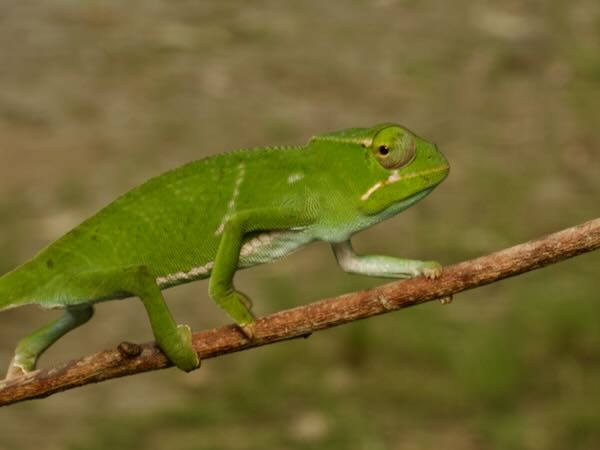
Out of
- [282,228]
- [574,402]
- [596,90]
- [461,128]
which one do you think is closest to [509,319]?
[574,402]

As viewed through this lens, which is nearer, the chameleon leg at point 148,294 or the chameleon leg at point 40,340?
the chameleon leg at point 148,294

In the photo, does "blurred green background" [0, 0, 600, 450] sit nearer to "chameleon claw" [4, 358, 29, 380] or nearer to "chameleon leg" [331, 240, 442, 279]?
"chameleon claw" [4, 358, 29, 380]

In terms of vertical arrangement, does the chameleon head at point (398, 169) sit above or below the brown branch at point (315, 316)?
above

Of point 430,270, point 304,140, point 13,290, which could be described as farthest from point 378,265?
point 304,140

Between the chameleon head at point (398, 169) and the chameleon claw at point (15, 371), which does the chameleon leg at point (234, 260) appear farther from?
the chameleon claw at point (15, 371)

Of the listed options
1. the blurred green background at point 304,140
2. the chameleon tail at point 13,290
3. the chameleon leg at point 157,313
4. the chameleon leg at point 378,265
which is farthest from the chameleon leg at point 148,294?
the blurred green background at point 304,140

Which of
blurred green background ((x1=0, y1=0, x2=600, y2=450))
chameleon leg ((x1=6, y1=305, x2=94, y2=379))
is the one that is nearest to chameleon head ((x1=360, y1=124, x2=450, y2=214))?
chameleon leg ((x1=6, y1=305, x2=94, y2=379))
